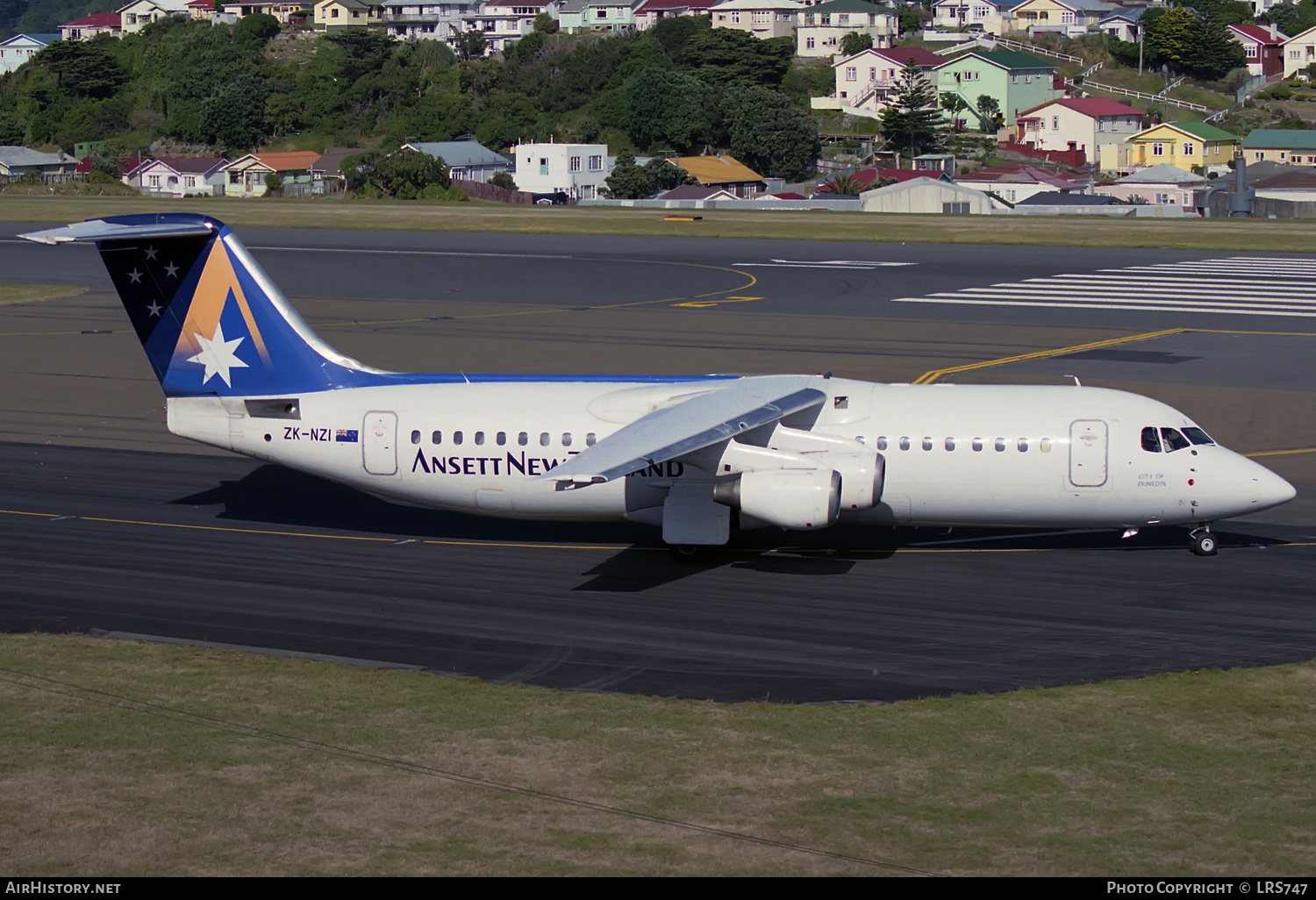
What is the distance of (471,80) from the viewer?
19075cm

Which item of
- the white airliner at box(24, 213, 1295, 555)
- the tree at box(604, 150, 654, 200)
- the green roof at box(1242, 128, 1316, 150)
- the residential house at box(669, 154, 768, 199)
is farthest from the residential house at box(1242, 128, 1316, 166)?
the white airliner at box(24, 213, 1295, 555)

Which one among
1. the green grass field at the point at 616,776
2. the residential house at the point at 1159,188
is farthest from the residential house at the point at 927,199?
the green grass field at the point at 616,776

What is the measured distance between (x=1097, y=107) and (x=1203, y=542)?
509 ft

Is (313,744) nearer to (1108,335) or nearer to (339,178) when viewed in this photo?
(1108,335)

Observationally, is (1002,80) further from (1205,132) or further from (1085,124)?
(1205,132)

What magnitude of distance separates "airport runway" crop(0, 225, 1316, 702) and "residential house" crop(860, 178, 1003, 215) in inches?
2386

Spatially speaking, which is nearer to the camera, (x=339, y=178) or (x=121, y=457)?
(x=121, y=457)

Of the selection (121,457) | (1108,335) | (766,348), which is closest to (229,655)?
(121,457)

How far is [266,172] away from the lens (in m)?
158

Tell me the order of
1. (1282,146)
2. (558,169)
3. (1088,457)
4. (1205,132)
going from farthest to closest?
(1205,132) < (1282,146) < (558,169) < (1088,457)

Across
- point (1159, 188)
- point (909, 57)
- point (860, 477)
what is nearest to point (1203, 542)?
point (860, 477)
